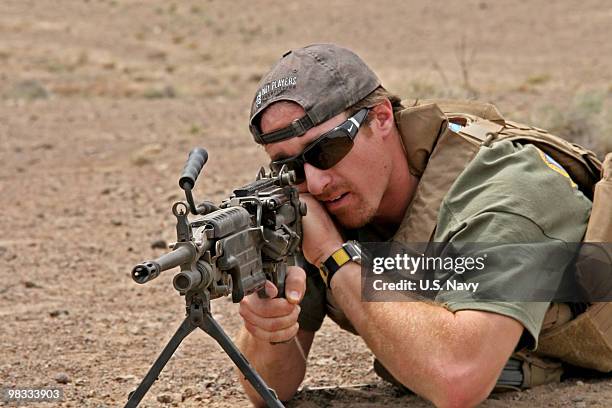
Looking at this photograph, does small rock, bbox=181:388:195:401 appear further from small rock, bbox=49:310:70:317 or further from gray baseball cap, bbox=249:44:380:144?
small rock, bbox=49:310:70:317

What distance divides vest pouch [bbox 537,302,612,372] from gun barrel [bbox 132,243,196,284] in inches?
62.4

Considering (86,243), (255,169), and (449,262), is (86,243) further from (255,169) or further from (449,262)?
(449,262)

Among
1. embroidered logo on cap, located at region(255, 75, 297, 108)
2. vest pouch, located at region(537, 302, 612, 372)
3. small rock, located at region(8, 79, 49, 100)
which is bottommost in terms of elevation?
vest pouch, located at region(537, 302, 612, 372)

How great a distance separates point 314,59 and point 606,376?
5.44 ft

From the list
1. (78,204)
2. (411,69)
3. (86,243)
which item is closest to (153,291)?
(86,243)

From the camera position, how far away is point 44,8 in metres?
29.0

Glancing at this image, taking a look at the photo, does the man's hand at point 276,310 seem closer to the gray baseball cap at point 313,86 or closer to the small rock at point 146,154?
the gray baseball cap at point 313,86

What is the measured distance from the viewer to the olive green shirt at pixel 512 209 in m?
3.46

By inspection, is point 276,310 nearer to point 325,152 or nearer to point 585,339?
point 325,152

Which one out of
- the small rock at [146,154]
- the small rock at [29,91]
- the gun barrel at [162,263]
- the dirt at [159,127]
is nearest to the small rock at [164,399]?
the dirt at [159,127]

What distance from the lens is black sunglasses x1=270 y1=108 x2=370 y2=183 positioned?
3758 millimetres

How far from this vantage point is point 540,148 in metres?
3.99

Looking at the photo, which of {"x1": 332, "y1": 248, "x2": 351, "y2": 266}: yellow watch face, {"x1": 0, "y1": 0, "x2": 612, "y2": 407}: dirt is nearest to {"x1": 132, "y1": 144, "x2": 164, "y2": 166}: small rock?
{"x1": 0, "y1": 0, "x2": 612, "y2": 407}: dirt

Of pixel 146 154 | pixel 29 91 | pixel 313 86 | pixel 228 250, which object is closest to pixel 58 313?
pixel 313 86
